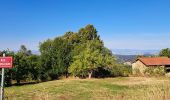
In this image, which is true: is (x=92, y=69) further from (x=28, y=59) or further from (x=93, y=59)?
(x=28, y=59)

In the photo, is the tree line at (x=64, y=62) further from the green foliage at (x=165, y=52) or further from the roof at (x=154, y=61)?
the green foliage at (x=165, y=52)

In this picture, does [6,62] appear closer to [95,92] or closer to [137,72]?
[95,92]

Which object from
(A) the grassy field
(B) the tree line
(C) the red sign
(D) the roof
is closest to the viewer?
(C) the red sign

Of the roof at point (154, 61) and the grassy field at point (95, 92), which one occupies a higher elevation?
the roof at point (154, 61)

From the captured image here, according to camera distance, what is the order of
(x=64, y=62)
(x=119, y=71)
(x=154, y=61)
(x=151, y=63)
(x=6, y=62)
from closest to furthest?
(x=6, y=62) < (x=64, y=62) < (x=119, y=71) < (x=151, y=63) < (x=154, y=61)

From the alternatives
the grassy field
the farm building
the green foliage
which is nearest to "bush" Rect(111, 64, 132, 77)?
the farm building

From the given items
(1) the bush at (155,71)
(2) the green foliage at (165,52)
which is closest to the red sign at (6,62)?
(1) the bush at (155,71)

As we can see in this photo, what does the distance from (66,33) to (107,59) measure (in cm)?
2457

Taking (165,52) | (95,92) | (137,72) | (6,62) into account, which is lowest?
(95,92)

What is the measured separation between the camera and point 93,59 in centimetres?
5309

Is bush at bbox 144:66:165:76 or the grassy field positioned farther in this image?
bush at bbox 144:66:165:76

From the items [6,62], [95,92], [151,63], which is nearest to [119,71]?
[151,63]

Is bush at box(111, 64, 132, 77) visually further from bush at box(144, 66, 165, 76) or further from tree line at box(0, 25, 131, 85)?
bush at box(144, 66, 165, 76)

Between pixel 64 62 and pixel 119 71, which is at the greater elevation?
pixel 64 62
